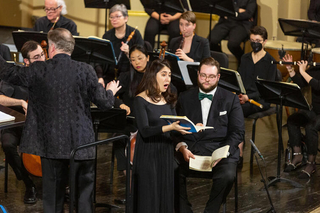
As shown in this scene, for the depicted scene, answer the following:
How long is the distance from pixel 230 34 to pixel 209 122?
3.26 metres

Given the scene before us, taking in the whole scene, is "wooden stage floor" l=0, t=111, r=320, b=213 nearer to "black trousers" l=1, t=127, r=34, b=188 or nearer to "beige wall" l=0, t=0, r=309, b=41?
"black trousers" l=1, t=127, r=34, b=188

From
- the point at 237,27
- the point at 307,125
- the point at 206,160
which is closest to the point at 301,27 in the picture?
the point at 237,27

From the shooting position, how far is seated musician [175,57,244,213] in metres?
3.53

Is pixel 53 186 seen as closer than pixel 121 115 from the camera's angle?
Yes

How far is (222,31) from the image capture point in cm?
669

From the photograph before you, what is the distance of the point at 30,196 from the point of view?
3.85m

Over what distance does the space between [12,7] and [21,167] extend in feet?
14.1

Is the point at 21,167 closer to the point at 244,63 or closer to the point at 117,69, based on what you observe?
the point at 117,69

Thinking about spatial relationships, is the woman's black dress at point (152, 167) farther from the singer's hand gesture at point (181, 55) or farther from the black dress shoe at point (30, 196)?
the singer's hand gesture at point (181, 55)

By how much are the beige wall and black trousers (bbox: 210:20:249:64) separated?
86cm

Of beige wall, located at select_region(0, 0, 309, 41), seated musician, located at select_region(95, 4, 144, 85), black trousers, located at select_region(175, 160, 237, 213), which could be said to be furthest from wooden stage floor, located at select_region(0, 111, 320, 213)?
beige wall, located at select_region(0, 0, 309, 41)

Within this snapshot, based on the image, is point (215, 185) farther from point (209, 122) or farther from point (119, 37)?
point (119, 37)

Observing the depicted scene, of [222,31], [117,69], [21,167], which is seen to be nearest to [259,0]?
[222,31]

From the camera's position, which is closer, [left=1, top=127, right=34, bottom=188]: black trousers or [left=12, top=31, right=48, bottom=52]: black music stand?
[left=1, top=127, right=34, bottom=188]: black trousers
